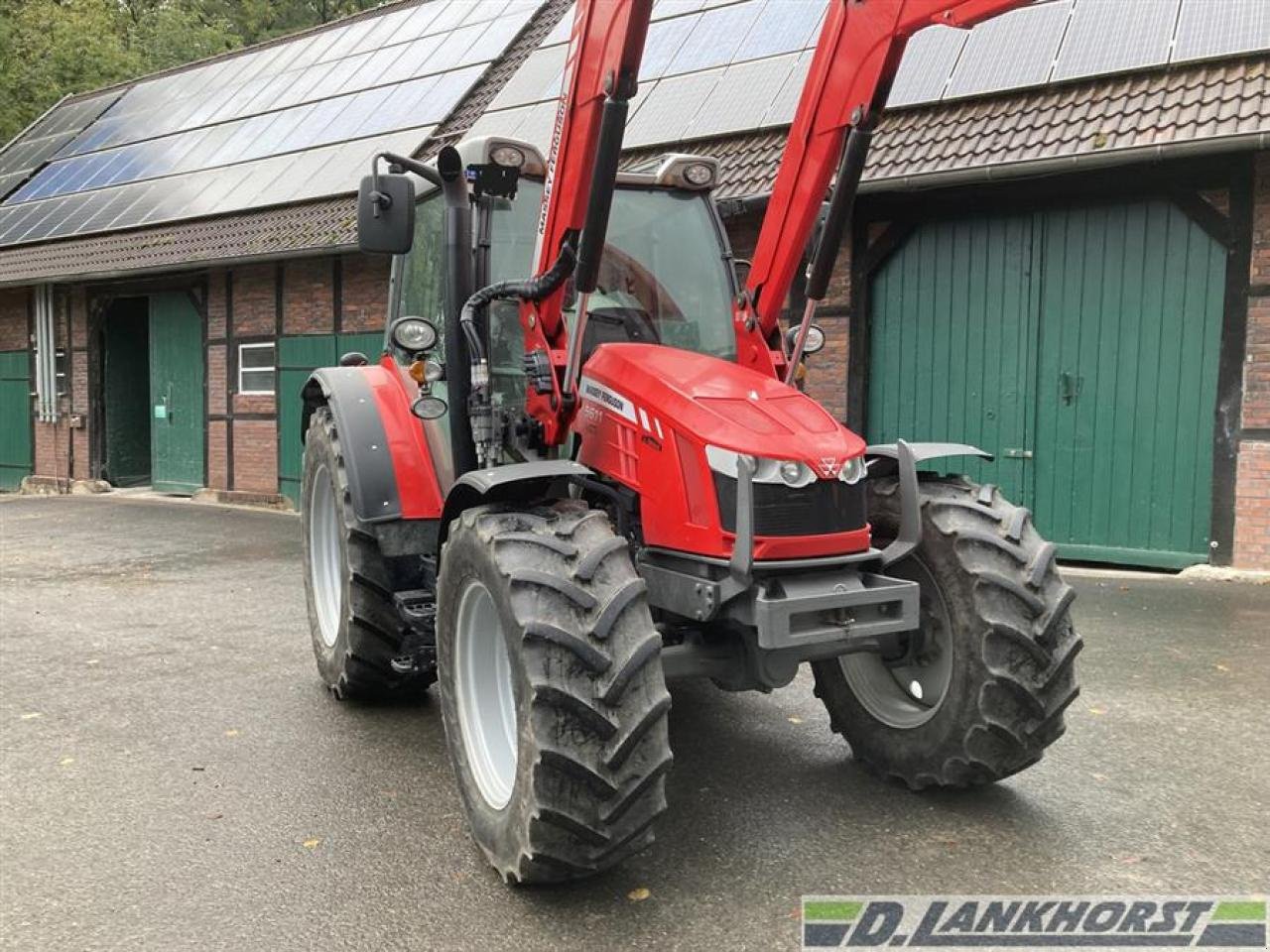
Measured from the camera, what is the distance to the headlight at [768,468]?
296cm

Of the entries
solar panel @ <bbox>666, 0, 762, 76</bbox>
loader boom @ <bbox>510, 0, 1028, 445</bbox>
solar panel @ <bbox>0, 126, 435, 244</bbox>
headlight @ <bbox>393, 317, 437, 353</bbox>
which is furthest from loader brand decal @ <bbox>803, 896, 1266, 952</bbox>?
solar panel @ <bbox>0, 126, 435, 244</bbox>

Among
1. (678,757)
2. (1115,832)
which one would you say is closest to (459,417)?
(678,757)

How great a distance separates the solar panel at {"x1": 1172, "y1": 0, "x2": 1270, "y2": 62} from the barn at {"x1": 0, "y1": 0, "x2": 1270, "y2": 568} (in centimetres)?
2

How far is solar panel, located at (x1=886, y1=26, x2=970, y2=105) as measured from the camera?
858 cm

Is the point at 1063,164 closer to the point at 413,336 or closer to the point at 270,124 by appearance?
the point at 413,336

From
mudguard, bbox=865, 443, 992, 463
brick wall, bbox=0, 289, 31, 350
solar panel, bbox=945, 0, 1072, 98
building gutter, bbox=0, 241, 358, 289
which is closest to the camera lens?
mudguard, bbox=865, 443, 992, 463

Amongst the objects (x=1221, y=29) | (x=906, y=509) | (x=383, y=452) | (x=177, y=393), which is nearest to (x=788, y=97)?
(x=1221, y=29)

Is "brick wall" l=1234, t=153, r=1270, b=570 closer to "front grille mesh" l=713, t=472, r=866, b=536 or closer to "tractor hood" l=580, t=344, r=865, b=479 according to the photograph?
"tractor hood" l=580, t=344, r=865, b=479

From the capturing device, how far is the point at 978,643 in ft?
10.6

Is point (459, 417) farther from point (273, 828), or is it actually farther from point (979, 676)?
point (979, 676)

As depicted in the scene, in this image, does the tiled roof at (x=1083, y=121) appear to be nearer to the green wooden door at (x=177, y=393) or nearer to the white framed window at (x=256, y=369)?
the white framed window at (x=256, y=369)

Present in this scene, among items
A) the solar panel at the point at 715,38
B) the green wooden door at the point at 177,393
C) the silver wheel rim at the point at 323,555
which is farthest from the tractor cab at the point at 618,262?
the green wooden door at the point at 177,393

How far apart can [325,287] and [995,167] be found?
793 cm

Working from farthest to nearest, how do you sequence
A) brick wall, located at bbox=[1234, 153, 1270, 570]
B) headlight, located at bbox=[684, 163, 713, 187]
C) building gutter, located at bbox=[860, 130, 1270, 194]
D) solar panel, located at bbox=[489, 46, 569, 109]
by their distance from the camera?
solar panel, located at bbox=[489, 46, 569, 109] → brick wall, located at bbox=[1234, 153, 1270, 570] → building gutter, located at bbox=[860, 130, 1270, 194] → headlight, located at bbox=[684, 163, 713, 187]
